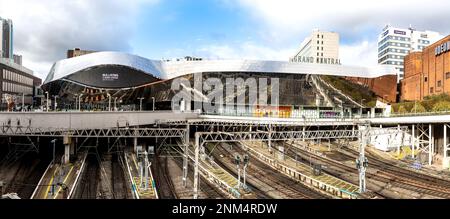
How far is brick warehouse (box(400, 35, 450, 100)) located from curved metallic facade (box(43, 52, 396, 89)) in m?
12.6

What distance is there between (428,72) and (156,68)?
2997 inches

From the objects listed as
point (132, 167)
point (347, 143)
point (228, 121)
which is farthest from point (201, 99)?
point (132, 167)

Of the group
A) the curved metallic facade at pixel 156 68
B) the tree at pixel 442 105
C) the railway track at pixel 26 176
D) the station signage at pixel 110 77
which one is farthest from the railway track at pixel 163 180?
the tree at pixel 442 105

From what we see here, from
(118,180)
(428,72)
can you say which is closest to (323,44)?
(428,72)

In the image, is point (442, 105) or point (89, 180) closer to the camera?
point (89, 180)

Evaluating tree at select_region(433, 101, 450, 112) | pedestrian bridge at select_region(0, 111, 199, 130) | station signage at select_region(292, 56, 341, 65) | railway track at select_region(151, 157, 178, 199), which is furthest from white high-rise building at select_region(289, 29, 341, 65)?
railway track at select_region(151, 157, 178, 199)

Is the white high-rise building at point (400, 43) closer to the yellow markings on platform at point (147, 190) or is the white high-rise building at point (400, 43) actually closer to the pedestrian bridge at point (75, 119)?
the pedestrian bridge at point (75, 119)

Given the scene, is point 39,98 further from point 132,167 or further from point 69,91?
point 132,167

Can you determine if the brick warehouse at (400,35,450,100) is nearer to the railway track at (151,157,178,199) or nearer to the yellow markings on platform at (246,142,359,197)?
the yellow markings on platform at (246,142,359,197)

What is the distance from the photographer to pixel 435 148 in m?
51.9

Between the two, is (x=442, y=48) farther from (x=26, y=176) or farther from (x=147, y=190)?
(x=26, y=176)

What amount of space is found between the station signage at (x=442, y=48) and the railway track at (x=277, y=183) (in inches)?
2087

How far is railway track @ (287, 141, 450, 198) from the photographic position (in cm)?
3474

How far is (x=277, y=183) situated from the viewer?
39094 mm
